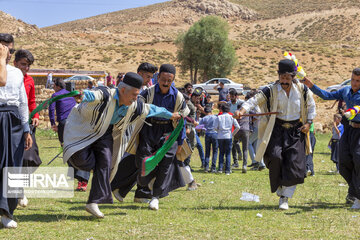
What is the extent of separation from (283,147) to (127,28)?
326ft

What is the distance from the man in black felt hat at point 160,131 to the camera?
6.64 metres

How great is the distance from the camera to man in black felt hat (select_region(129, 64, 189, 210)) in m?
6.64

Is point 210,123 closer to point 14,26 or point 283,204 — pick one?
point 283,204

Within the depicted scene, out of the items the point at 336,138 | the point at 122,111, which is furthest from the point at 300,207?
the point at 336,138

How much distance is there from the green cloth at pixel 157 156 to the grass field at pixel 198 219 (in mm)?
544

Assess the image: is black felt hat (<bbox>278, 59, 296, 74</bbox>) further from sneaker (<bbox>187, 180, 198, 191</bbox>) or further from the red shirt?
the red shirt

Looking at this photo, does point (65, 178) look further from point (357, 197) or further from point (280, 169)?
point (357, 197)

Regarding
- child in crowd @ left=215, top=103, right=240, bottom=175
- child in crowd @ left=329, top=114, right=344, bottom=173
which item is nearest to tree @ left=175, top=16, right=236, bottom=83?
child in crowd @ left=329, top=114, right=344, bottom=173

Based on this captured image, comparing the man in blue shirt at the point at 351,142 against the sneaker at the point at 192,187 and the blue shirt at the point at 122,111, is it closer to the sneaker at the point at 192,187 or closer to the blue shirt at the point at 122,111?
Result: the blue shirt at the point at 122,111

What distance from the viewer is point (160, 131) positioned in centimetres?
670

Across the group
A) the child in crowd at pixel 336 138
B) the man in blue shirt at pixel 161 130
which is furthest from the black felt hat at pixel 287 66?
the child in crowd at pixel 336 138

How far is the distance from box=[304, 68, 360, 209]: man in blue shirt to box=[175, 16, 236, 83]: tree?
139 ft

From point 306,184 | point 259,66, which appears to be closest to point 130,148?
point 306,184

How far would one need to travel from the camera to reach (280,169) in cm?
679
